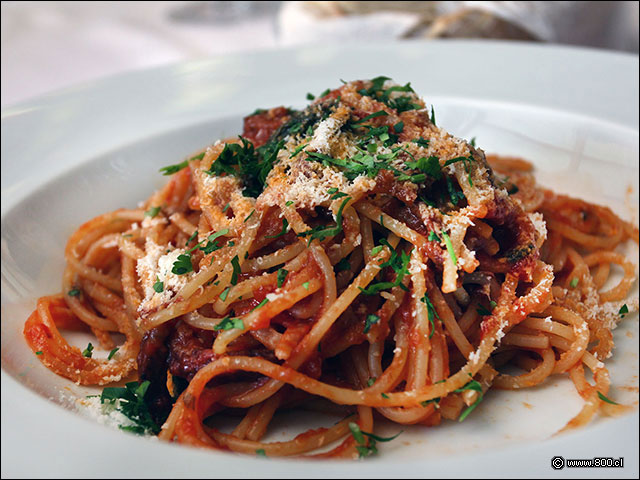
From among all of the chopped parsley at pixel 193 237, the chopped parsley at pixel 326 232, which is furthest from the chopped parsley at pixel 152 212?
the chopped parsley at pixel 326 232

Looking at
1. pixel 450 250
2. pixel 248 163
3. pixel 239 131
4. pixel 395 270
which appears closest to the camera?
pixel 450 250

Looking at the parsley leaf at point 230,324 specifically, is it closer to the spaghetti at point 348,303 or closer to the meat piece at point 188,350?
the spaghetti at point 348,303

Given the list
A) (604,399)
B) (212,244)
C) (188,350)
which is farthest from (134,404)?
(604,399)

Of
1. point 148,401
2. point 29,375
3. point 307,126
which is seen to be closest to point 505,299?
point 307,126

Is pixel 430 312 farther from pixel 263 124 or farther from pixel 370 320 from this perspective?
pixel 263 124

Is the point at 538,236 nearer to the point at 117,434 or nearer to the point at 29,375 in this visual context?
the point at 117,434

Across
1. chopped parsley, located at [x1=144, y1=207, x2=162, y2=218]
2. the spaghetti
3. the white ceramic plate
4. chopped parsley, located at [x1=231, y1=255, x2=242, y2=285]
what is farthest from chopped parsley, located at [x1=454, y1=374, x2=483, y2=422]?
chopped parsley, located at [x1=144, y1=207, x2=162, y2=218]
